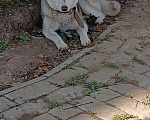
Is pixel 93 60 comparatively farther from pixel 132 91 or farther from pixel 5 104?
pixel 5 104

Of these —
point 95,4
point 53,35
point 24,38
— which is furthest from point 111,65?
point 95,4

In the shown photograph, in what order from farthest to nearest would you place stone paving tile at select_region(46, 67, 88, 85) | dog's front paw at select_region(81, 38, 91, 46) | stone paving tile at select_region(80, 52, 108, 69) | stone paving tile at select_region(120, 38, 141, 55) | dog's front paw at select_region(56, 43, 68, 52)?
dog's front paw at select_region(81, 38, 91, 46) → dog's front paw at select_region(56, 43, 68, 52) → stone paving tile at select_region(120, 38, 141, 55) → stone paving tile at select_region(80, 52, 108, 69) → stone paving tile at select_region(46, 67, 88, 85)

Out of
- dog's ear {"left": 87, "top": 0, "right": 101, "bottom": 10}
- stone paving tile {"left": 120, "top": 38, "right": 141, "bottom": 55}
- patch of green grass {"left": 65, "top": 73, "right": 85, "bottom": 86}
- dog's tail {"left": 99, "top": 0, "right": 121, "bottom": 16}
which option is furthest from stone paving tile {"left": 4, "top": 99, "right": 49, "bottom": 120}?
dog's ear {"left": 87, "top": 0, "right": 101, "bottom": 10}

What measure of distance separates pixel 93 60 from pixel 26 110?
153 cm

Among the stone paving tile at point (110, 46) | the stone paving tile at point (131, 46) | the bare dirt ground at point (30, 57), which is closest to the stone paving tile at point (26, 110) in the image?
the bare dirt ground at point (30, 57)

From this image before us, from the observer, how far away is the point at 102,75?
143 inches

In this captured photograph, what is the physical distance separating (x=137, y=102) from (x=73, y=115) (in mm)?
749

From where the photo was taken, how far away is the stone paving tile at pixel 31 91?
3.12 meters

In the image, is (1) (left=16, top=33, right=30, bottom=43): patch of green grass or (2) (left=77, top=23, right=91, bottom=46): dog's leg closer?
(1) (left=16, top=33, right=30, bottom=43): patch of green grass

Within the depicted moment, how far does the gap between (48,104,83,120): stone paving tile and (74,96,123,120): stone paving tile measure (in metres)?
0.10

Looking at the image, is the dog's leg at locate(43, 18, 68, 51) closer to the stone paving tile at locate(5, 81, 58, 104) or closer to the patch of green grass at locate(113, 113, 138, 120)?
the stone paving tile at locate(5, 81, 58, 104)

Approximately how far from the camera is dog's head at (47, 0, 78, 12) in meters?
4.86

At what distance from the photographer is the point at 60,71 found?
Result: 3.80m

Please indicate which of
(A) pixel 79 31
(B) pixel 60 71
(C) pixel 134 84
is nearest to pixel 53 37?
(A) pixel 79 31
